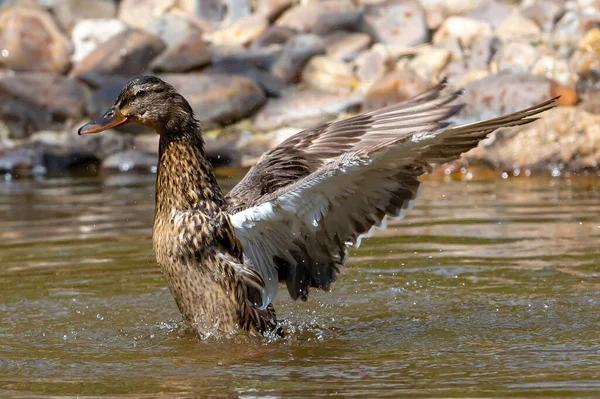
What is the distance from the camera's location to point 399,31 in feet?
52.0

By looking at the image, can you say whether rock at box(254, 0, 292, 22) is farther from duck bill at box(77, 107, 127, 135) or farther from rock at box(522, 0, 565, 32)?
duck bill at box(77, 107, 127, 135)

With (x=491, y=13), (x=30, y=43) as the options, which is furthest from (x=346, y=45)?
(x=30, y=43)

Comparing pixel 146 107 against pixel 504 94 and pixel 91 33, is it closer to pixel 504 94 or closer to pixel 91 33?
pixel 504 94

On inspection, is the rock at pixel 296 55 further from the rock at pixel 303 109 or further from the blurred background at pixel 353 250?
the rock at pixel 303 109

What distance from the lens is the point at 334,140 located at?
245 inches

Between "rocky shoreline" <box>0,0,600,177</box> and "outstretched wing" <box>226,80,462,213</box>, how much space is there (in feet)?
17.4

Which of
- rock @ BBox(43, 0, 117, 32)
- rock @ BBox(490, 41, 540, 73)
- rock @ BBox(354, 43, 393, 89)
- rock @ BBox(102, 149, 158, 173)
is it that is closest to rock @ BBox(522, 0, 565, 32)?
rock @ BBox(490, 41, 540, 73)

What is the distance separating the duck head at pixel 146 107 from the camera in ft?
17.2

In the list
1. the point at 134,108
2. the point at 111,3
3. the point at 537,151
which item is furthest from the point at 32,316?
the point at 111,3

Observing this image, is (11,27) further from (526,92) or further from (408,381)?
(408,381)

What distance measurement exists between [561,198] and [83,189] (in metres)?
5.15

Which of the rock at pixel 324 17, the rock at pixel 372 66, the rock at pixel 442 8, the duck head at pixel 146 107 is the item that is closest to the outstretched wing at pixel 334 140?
the duck head at pixel 146 107

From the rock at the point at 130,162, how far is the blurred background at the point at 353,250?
28 millimetres

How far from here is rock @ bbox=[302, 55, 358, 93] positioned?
14547 mm
